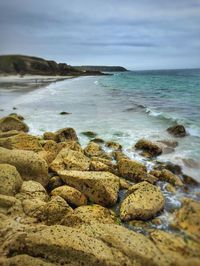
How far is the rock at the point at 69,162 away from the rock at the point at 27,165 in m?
0.63

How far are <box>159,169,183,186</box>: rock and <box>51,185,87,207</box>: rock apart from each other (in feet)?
9.09

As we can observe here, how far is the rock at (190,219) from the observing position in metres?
2.67

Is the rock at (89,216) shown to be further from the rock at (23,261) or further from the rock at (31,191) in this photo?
the rock at (23,261)

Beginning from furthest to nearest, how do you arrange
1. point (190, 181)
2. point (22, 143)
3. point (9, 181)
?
1. point (22, 143)
2. point (190, 181)
3. point (9, 181)

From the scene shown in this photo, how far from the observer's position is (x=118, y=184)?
785 cm

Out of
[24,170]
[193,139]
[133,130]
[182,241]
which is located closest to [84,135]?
[133,130]

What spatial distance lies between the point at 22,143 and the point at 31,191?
11.4ft

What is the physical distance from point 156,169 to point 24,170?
14.3 ft

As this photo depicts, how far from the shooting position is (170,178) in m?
8.80

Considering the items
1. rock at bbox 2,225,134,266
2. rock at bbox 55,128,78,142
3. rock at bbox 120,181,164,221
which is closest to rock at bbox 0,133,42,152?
rock at bbox 55,128,78,142

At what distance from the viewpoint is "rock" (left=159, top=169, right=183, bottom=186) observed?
28.4ft

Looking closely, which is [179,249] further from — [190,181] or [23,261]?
[190,181]

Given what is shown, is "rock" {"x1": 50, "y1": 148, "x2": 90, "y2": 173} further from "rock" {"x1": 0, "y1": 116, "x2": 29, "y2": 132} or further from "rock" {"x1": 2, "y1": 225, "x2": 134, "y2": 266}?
"rock" {"x1": 0, "y1": 116, "x2": 29, "y2": 132}

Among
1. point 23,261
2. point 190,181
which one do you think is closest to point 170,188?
point 190,181
